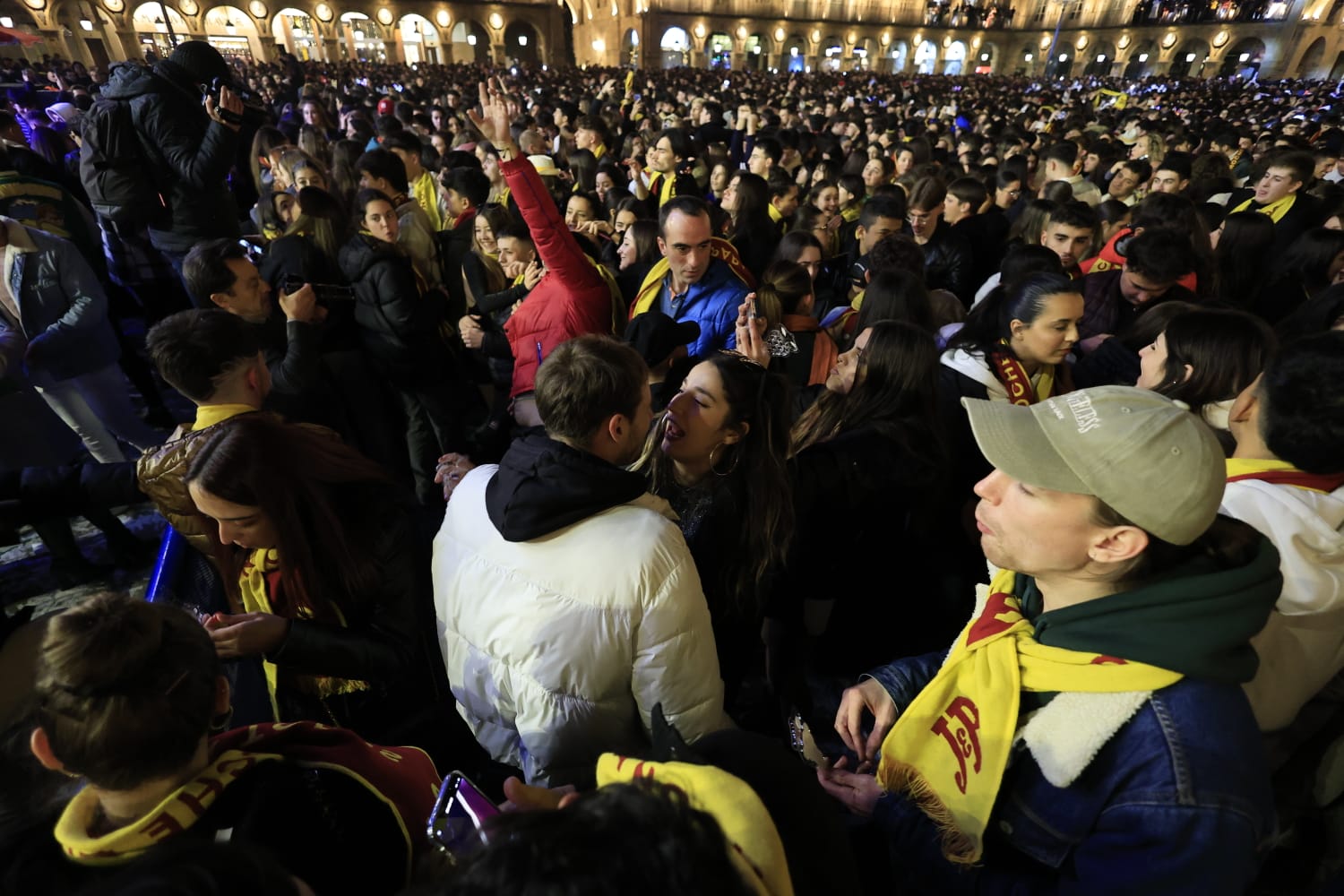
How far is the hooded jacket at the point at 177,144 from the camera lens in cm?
399

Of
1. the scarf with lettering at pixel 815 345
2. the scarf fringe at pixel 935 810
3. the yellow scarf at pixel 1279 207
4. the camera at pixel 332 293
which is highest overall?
the yellow scarf at pixel 1279 207

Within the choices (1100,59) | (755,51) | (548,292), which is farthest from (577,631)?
(1100,59)

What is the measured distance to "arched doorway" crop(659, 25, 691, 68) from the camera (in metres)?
41.8

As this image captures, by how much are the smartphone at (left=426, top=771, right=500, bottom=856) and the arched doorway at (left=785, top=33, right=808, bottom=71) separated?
2148 inches

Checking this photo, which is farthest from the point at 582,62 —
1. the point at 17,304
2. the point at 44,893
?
the point at 44,893

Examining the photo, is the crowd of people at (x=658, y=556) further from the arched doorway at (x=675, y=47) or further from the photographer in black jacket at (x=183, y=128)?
the arched doorway at (x=675, y=47)

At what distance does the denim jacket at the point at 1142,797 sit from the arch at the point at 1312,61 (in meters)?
59.8

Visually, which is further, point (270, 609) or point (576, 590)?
point (270, 609)

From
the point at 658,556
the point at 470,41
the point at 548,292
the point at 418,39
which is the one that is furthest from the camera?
the point at 470,41

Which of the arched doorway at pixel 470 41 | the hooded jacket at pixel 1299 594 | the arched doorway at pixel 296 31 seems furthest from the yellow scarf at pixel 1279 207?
the arched doorway at pixel 470 41

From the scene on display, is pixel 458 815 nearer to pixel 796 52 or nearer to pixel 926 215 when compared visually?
pixel 926 215

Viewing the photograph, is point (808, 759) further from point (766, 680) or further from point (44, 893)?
point (44, 893)

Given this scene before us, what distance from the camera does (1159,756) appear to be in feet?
3.28

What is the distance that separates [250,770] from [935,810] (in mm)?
1332
